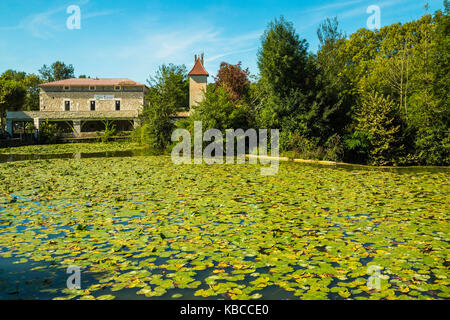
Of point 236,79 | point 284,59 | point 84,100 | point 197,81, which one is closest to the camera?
point 284,59

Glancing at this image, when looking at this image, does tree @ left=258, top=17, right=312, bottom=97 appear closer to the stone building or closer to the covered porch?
the stone building

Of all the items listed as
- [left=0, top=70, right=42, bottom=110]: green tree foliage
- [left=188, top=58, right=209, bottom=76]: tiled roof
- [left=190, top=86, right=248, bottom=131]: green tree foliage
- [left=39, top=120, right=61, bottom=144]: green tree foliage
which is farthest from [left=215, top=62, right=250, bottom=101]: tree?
[left=0, top=70, right=42, bottom=110]: green tree foliage

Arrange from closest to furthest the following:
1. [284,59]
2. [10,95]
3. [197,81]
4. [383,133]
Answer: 1. [383,133]
2. [284,59]
3. [197,81]
4. [10,95]

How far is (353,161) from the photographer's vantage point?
19281 millimetres

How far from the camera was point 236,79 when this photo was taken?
35000 mm

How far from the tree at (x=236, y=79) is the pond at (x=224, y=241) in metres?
25.8

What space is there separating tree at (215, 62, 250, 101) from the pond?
25820mm

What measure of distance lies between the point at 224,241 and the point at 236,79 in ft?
102

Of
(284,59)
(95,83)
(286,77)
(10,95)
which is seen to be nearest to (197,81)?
(95,83)

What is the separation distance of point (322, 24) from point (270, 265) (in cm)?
2581

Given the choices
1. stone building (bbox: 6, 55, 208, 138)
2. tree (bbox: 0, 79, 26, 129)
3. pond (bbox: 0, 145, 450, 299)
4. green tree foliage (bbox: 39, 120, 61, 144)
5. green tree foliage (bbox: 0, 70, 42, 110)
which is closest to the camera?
pond (bbox: 0, 145, 450, 299)

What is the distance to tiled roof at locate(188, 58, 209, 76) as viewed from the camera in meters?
40.2

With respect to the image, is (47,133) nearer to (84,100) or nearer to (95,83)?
(84,100)
